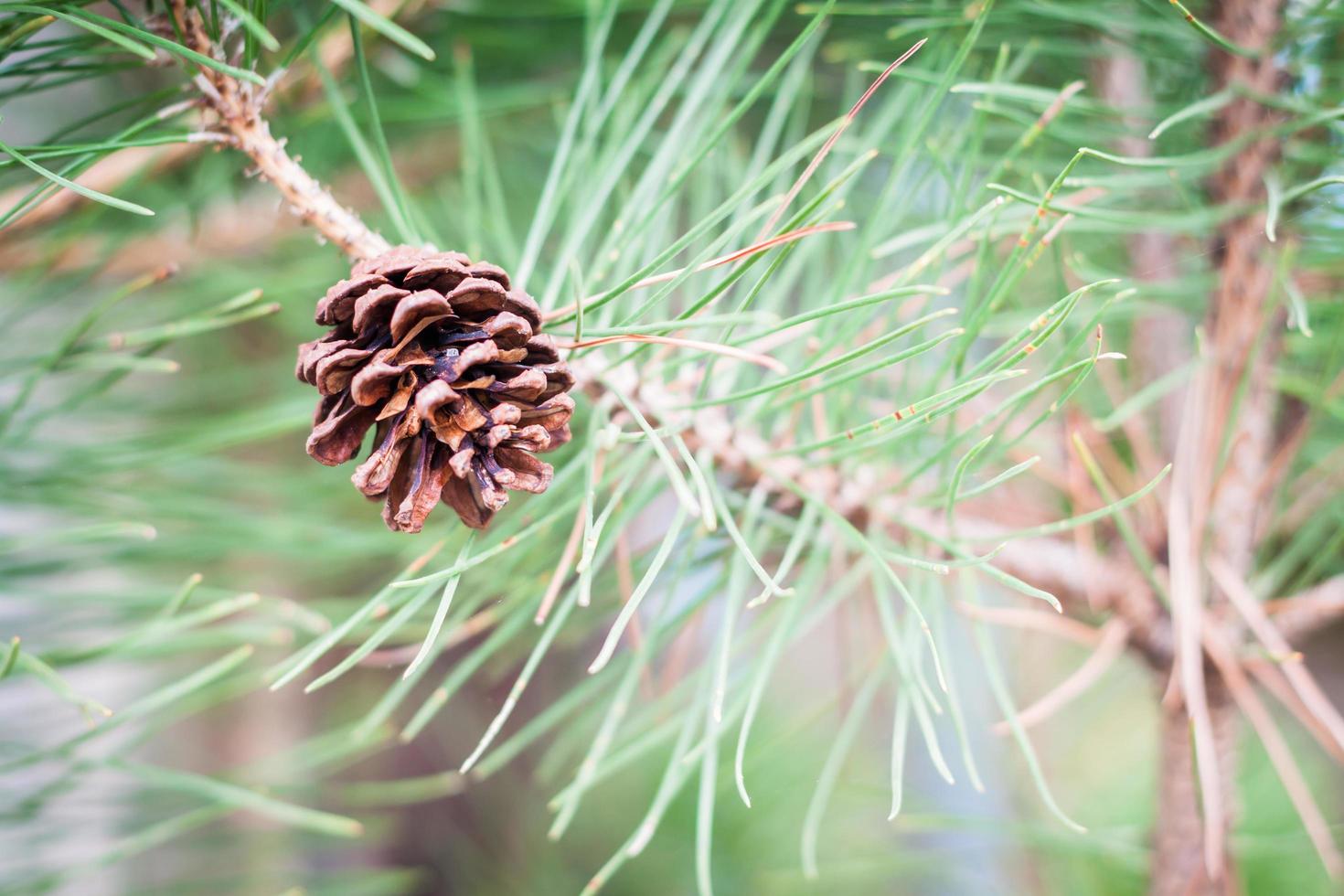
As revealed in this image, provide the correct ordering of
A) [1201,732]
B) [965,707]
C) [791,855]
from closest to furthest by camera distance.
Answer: [1201,732] < [791,855] < [965,707]

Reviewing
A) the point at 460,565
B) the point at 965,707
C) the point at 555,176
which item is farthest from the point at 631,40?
the point at 965,707

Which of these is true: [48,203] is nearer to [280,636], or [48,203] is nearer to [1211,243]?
[280,636]

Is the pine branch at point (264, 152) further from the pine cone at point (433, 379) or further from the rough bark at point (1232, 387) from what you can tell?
the rough bark at point (1232, 387)

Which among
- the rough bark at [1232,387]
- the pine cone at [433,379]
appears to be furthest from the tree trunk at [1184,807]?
the pine cone at [433,379]

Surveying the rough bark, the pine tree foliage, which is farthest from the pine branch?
the rough bark

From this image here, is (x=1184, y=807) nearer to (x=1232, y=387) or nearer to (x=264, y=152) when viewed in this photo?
(x=1232, y=387)

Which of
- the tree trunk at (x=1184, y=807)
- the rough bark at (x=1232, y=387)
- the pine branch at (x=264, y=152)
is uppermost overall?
the rough bark at (x=1232, y=387)
